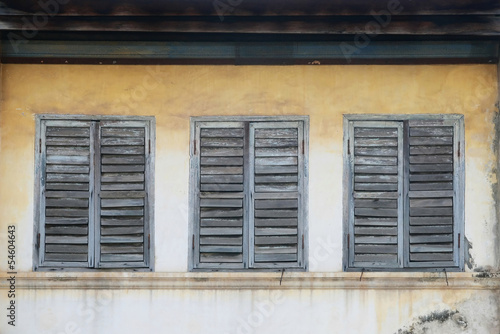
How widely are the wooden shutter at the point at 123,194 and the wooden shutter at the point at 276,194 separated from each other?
1025 mm

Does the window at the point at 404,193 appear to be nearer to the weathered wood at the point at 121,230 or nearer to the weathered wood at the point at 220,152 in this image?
the weathered wood at the point at 220,152

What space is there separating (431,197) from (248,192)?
5.71 feet

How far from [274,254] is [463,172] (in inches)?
77.3

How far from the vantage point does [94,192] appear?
7.17 metres

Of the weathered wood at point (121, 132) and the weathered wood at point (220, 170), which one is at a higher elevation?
the weathered wood at point (121, 132)

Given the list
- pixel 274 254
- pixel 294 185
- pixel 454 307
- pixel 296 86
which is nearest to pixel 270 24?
pixel 296 86

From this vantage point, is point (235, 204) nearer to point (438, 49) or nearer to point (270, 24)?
point (270, 24)

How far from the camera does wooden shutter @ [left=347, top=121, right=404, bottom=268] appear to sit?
23.4 ft

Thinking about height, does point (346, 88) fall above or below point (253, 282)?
above

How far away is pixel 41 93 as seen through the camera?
23.7 ft

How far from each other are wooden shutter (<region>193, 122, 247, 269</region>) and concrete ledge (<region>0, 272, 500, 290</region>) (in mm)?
161

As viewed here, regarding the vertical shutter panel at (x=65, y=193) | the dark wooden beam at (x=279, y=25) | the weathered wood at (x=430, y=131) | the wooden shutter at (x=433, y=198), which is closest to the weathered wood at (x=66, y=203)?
the vertical shutter panel at (x=65, y=193)

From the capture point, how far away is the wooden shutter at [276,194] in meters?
7.14

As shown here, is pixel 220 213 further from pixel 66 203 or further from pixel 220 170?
pixel 66 203
